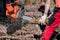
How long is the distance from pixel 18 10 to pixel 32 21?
49 cm

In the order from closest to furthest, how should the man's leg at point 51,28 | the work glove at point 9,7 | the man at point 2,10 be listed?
the man's leg at point 51,28 → the work glove at point 9,7 → the man at point 2,10

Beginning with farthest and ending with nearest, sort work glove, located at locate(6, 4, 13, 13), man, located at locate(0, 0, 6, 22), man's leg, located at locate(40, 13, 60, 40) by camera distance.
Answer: man, located at locate(0, 0, 6, 22) → work glove, located at locate(6, 4, 13, 13) → man's leg, located at locate(40, 13, 60, 40)

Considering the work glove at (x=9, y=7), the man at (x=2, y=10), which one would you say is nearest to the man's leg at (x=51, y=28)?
the work glove at (x=9, y=7)

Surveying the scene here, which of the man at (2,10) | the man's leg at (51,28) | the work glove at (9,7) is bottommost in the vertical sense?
the man at (2,10)

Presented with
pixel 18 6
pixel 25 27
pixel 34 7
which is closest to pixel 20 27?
pixel 25 27

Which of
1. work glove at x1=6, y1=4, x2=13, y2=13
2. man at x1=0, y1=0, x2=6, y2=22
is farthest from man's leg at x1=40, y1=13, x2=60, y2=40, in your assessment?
man at x1=0, y1=0, x2=6, y2=22

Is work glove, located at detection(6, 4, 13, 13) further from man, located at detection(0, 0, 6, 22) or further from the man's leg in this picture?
the man's leg

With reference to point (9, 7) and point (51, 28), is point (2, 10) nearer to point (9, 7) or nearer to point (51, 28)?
point (9, 7)

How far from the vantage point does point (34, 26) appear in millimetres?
8195

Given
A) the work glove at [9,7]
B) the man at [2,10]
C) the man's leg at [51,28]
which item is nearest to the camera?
the man's leg at [51,28]

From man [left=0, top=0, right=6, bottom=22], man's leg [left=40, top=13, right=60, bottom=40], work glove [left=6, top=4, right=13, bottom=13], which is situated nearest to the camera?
man's leg [left=40, top=13, right=60, bottom=40]

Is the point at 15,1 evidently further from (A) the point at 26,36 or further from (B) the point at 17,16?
(A) the point at 26,36

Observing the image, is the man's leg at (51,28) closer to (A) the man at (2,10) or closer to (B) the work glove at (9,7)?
(B) the work glove at (9,7)

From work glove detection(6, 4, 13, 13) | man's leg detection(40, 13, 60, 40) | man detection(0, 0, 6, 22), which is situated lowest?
man detection(0, 0, 6, 22)
